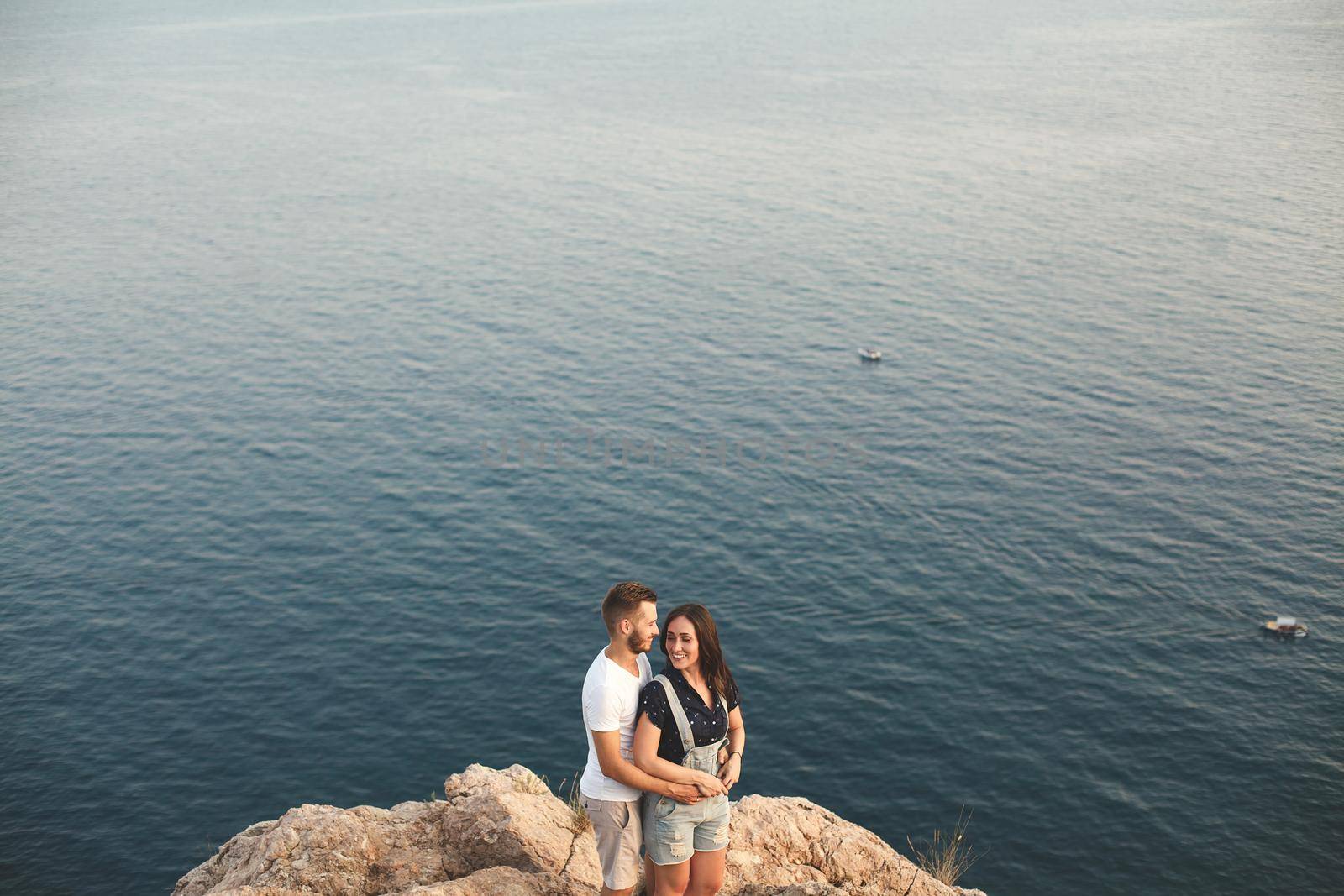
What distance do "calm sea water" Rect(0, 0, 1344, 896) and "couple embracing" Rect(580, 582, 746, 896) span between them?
3596 centimetres

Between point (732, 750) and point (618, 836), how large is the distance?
1206 millimetres

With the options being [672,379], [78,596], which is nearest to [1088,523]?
[672,379]

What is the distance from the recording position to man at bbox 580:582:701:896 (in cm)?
914

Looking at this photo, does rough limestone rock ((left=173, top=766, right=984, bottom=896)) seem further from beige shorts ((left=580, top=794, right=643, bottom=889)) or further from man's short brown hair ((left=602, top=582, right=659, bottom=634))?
man's short brown hair ((left=602, top=582, right=659, bottom=634))

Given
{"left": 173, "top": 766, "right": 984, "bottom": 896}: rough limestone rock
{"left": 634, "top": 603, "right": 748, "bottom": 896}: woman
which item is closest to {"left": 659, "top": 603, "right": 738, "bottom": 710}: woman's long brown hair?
{"left": 634, "top": 603, "right": 748, "bottom": 896}: woman

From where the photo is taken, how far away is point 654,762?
9.27 m

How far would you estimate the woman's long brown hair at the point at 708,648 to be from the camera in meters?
9.23

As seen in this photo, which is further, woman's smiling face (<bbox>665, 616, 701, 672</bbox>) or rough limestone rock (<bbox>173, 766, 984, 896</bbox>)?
rough limestone rock (<bbox>173, 766, 984, 896</bbox>)

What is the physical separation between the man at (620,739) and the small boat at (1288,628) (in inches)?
2121

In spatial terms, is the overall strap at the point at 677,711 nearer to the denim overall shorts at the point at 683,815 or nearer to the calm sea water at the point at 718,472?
the denim overall shorts at the point at 683,815

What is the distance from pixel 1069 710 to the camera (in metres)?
51.0

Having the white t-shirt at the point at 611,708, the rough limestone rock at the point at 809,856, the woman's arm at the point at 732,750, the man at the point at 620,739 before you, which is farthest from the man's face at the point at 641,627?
the rough limestone rock at the point at 809,856

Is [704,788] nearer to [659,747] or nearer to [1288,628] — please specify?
[659,747]

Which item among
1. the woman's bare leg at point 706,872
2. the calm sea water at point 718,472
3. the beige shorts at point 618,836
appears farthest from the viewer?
the calm sea water at point 718,472
